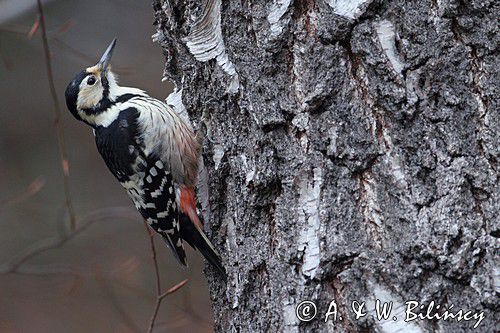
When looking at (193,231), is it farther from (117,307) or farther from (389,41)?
(117,307)

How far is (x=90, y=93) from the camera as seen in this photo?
11.6 feet

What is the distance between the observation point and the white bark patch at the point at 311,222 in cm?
196

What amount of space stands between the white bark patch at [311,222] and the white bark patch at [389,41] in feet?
1.13

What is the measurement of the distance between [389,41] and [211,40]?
0.65 m

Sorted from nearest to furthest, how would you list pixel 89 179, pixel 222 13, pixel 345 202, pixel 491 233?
pixel 491 233 < pixel 345 202 < pixel 222 13 < pixel 89 179

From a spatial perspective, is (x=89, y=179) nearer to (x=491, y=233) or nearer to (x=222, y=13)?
(x=222, y=13)

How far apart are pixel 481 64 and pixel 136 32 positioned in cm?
560

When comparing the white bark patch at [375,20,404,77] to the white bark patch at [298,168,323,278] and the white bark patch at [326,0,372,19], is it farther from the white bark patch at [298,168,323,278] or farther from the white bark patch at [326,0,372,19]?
the white bark patch at [298,168,323,278]

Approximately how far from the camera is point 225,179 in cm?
241

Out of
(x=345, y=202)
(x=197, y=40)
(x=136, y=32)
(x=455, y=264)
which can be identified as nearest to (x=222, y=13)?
(x=197, y=40)

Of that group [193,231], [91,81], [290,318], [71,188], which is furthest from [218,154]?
[71,188]

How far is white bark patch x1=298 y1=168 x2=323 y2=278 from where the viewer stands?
1965 millimetres

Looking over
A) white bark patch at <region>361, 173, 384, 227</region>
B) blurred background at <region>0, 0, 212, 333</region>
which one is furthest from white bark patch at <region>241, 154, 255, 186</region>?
blurred background at <region>0, 0, 212, 333</region>

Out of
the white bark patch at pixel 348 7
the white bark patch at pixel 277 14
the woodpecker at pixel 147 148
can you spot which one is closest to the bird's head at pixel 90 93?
the woodpecker at pixel 147 148
